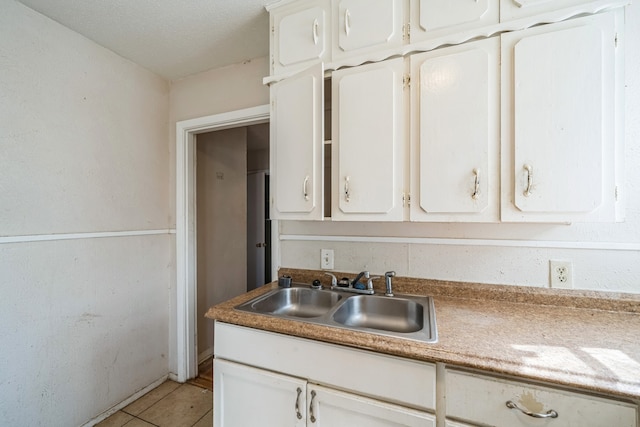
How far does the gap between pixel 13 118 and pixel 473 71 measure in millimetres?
2183

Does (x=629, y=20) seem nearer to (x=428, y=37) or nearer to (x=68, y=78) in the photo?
(x=428, y=37)

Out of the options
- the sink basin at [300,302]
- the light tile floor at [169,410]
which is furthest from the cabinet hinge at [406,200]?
the light tile floor at [169,410]

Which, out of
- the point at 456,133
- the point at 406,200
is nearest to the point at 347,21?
the point at 456,133

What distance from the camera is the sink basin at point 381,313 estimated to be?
126cm

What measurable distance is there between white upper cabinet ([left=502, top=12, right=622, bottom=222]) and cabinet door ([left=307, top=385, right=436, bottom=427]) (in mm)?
793

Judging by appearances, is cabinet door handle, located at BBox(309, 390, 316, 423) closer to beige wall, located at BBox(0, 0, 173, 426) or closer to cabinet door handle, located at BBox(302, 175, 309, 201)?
cabinet door handle, located at BBox(302, 175, 309, 201)

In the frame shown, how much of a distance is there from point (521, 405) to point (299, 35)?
5.67ft

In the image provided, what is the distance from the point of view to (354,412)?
93 cm

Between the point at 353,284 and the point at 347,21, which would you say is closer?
the point at 347,21

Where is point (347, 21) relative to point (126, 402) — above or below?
above

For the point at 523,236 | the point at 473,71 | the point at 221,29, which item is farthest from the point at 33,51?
the point at 523,236

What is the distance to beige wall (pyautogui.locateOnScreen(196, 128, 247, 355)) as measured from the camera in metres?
2.39

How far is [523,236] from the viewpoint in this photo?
1271 millimetres

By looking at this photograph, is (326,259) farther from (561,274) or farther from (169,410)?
(169,410)
